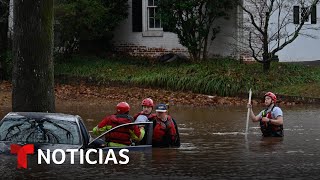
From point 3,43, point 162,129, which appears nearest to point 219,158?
point 162,129

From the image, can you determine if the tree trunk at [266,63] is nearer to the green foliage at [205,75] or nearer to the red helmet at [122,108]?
the green foliage at [205,75]

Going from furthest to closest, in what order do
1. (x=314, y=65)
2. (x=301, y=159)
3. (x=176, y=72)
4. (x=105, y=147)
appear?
(x=314, y=65)
(x=176, y=72)
(x=301, y=159)
(x=105, y=147)

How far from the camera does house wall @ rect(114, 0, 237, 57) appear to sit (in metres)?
35.2

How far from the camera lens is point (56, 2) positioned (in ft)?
105

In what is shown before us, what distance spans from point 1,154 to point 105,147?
1.66 meters

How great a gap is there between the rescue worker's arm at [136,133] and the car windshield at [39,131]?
39.2 inches

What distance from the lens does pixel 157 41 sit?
3678cm

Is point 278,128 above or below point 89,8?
below

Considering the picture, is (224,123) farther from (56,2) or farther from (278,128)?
(56,2)

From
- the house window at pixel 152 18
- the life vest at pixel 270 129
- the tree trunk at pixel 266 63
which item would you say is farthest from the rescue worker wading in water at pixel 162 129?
the house window at pixel 152 18

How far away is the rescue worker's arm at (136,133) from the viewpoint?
13.6 metres

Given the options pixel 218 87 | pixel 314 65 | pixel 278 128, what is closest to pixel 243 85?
pixel 218 87

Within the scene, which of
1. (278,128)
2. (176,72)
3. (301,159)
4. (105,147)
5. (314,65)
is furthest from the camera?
(314,65)

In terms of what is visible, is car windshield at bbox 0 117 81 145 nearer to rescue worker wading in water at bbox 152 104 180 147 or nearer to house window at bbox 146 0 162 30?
rescue worker wading in water at bbox 152 104 180 147
